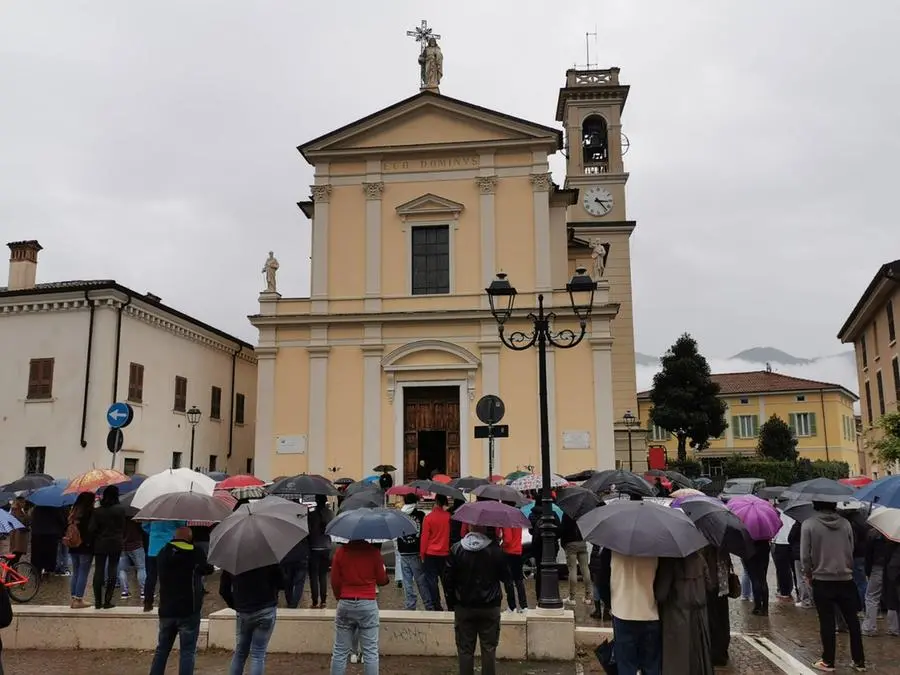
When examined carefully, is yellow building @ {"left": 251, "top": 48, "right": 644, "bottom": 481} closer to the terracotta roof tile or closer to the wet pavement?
the wet pavement

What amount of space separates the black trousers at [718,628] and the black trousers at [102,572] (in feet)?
24.2

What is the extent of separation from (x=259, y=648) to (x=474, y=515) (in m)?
2.38

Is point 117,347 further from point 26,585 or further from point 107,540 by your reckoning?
point 107,540

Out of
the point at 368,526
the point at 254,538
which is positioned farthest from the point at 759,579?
the point at 254,538

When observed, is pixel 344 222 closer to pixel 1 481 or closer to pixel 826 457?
pixel 1 481

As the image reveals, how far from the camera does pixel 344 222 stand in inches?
1050

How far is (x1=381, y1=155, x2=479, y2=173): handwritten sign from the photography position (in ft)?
86.6

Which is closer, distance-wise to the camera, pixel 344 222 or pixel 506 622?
pixel 506 622

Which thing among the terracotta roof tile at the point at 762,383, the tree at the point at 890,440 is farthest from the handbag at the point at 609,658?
the terracotta roof tile at the point at 762,383

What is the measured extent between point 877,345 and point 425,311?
706 inches

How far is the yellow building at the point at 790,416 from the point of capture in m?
59.8

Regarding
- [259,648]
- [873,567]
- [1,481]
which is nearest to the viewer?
[259,648]

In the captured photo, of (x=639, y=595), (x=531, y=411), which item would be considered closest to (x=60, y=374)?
(x=531, y=411)

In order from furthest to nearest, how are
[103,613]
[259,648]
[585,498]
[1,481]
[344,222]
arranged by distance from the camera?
[344,222] → [1,481] → [585,498] → [103,613] → [259,648]
